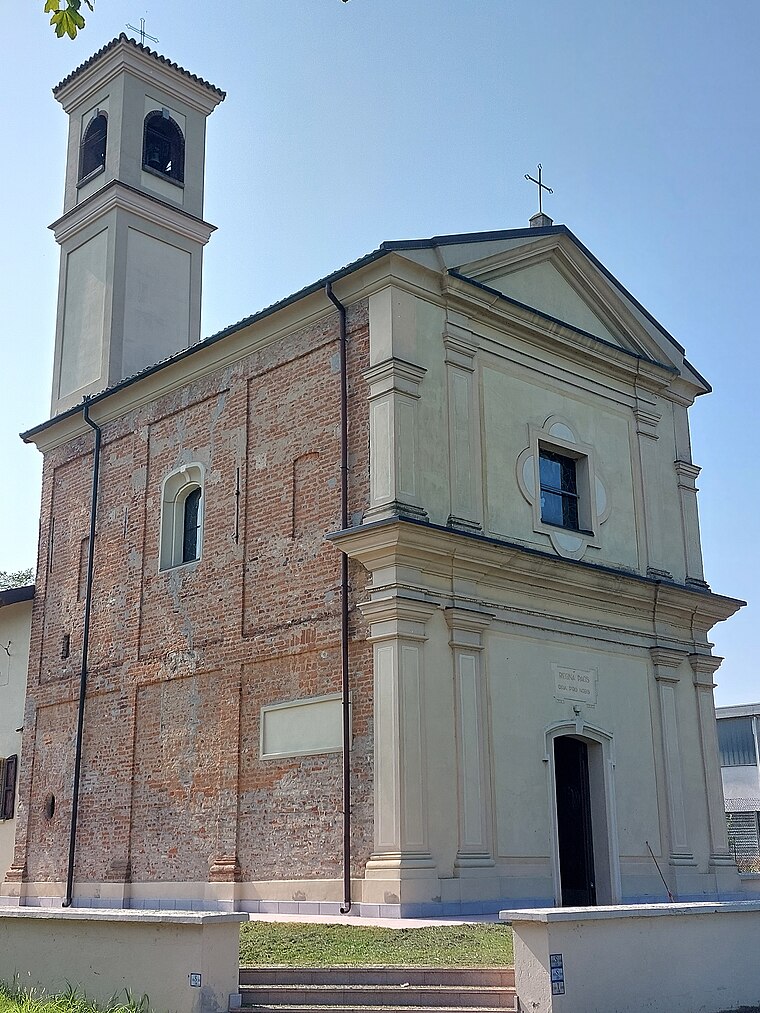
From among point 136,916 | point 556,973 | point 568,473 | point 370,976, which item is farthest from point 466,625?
point 556,973

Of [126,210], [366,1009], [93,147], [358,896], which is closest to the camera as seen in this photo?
[366,1009]

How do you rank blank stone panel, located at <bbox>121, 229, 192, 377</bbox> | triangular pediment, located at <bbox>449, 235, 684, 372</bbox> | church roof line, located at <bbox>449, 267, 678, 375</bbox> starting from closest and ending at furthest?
church roof line, located at <bbox>449, 267, 678, 375</bbox>
triangular pediment, located at <bbox>449, 235, 684, 372</bbox>
blank stone panel, located at <bbox>121, 229, 192, 377</bbox>

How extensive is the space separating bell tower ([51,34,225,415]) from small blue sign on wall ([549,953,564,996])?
17177mm

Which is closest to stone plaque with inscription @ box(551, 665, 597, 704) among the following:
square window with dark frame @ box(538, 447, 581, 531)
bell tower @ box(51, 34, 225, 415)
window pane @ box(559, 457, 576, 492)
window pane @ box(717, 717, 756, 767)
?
square window with dark frame @ box(538, 447, 581, 531)

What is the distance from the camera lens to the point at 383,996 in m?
9.64

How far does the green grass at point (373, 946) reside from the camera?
10.5 metres

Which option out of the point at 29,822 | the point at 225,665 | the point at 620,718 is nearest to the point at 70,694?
the point at 29,822

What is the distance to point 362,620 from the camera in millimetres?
15977

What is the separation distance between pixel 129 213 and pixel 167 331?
8.22 feet

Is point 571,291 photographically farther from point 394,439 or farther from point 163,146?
point 163,146

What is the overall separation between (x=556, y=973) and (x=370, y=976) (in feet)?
5.65

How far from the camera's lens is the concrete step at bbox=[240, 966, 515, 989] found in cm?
973

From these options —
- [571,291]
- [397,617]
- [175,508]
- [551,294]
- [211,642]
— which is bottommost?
[397,617]

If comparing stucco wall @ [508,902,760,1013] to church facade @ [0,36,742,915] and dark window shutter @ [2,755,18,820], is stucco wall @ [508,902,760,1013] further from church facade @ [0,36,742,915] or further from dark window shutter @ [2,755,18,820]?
dark window shutter @ [2,755,18,820]
